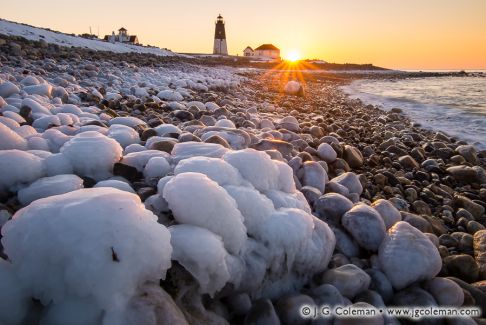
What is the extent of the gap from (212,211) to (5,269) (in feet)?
2.32

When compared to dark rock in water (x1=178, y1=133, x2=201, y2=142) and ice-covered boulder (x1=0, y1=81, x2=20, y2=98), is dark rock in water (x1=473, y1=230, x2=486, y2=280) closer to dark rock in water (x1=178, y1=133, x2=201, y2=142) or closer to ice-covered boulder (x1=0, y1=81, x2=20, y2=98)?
dark rock in water (x1=178, y1=133, x2=201, y2=142)

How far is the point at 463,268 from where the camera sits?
1915 millimetres

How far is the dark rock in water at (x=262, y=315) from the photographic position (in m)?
1.31

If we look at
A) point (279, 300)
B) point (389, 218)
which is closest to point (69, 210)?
point (279, 300)

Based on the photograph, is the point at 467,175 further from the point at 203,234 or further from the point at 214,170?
the point at 203,234

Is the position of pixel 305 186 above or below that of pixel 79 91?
below

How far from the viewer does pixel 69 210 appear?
1.08 meters

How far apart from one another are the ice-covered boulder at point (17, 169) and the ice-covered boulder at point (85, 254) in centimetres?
57

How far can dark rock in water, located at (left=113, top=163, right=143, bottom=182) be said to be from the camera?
1837 millimetres

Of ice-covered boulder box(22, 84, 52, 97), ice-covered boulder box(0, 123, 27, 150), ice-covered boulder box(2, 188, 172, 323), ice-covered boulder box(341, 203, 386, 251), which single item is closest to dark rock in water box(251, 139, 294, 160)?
ice-covered boulder box(341, 203, 386, 251)

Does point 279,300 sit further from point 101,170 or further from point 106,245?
point 101,170

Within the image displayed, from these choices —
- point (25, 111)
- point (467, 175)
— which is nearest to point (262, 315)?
point (25, 111)

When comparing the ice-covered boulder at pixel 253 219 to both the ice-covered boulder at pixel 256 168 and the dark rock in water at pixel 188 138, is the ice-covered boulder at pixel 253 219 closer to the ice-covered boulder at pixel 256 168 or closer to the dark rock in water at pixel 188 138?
the ice-covered boulder at pixel 256 168

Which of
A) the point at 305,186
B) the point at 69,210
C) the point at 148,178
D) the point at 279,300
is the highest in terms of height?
the point at 69,210
